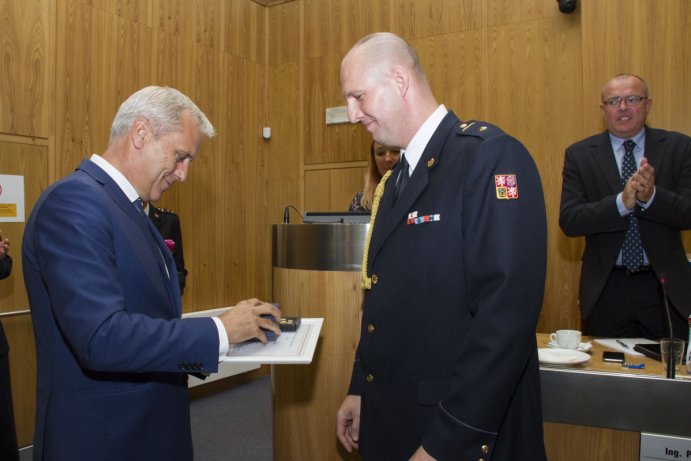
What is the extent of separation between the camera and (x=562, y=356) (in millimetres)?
1806

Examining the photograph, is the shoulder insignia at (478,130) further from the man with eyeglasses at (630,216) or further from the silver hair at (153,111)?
the man with eyeglasses at (630,216)

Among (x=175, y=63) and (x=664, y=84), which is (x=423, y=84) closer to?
(x=664, y=84)

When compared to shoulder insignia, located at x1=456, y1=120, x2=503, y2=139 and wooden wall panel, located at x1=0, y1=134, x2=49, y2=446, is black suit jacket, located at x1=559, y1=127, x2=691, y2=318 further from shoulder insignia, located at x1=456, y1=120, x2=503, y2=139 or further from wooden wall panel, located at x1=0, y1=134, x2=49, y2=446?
wooden wall panel, located at x1=0, y1=134, x2=49, y2=446

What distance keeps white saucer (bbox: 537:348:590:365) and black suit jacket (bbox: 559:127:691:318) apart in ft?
2.86

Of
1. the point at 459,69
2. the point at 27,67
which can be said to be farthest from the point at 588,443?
the point at 27,67

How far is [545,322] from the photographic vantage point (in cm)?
447

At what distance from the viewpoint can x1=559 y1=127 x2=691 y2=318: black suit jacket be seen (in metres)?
2.48

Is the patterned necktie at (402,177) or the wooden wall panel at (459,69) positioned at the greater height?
the wooden wall panel at (459,69)

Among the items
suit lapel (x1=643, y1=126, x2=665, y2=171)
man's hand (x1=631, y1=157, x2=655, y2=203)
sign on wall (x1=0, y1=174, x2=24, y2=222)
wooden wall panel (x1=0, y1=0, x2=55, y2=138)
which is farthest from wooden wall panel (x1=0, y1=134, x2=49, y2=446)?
suit lapel (x1=643, y1=126, x2=665, y2=171)

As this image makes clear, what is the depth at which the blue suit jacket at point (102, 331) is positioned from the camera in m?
1.20

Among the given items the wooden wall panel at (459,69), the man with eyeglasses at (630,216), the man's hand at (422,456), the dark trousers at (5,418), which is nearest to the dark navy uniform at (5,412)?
the dark trousers at (5,418)

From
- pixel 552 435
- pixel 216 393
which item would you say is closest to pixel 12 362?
pixel 216 393

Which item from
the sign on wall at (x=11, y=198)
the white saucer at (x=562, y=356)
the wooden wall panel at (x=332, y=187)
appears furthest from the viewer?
the wooden wall panel at (x=332, y=187)

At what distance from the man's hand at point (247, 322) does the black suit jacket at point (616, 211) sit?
178 cm
